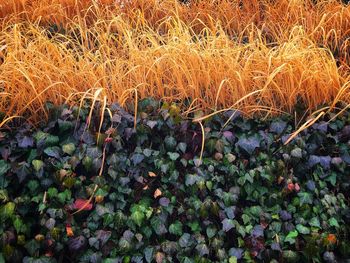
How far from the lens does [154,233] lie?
2.45 meters

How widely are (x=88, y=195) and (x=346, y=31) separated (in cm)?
269

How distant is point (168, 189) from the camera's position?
254 centimetres

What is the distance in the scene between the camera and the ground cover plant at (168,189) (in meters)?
2.37

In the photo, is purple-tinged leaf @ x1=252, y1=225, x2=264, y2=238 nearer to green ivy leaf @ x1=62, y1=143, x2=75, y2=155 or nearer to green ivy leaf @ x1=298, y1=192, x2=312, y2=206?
green ivy leaf @ x1=298, y1=192, x2=312, y2=206

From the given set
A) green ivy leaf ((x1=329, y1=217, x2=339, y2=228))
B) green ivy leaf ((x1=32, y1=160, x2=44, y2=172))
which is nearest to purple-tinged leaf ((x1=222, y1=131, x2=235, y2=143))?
green ivy leaf ((x1=329, y1=217, x2=339, y2=228))

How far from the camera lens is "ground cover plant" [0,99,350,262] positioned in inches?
93.4

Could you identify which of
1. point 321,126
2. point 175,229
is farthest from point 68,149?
point 321,126

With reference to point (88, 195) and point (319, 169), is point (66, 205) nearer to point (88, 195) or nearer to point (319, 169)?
point (88, 195)

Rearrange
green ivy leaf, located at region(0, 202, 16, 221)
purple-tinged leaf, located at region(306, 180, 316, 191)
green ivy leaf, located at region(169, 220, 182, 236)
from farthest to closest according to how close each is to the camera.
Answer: purple-tinged leaf, located at region(306, 180, 316, 191), green ivy leaf, located at region(169, 220, 182, 236), green ivy leaf, located at region(0, 202, 16, 221)

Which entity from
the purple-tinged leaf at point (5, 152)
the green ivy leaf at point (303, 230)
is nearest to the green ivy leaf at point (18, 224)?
the purple-tinged leaf at point (5, 152)

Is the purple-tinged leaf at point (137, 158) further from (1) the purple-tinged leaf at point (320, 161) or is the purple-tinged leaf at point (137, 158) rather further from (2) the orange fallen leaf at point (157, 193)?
(1) the purple-tinged leaf at point (320, 161)

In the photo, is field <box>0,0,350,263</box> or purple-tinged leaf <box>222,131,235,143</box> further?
purple-tinged leaf <box>222,131,235,143</box>

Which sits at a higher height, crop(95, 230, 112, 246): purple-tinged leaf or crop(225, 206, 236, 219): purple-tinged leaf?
crop(95, 230, 112, 246): purple-tinged leaf

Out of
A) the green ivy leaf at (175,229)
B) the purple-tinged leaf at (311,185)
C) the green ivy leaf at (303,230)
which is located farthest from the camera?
the purple-tinged leaf at (311,185)
